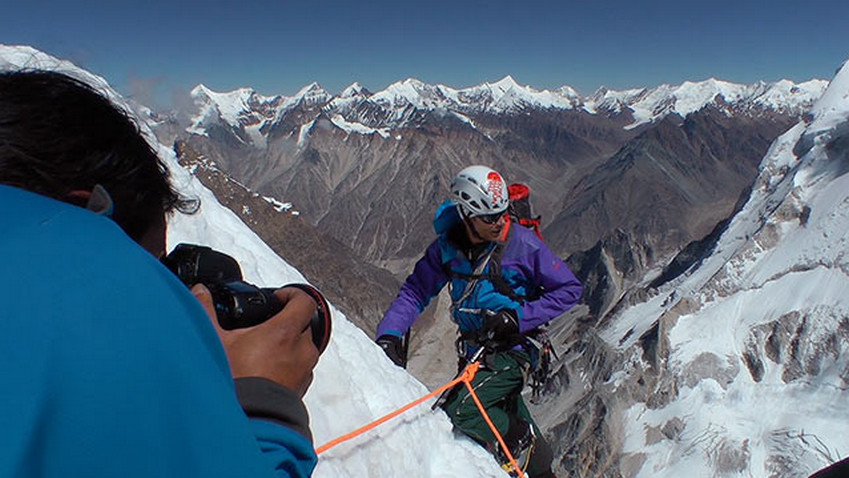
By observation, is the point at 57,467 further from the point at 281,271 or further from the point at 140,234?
the point at 281,271

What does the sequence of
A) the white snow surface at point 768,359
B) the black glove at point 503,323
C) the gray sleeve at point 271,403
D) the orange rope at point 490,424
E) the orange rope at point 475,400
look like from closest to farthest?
the gray sleeve at point 271,403, the orange rope at point 475,400, the orange rope at point 490,424, the black glove at point 503,323, the white snow surface at point 768,359

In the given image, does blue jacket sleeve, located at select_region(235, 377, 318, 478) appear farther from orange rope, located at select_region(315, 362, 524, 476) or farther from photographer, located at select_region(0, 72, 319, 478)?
orange rope, located at select_region(315, 362, 524, 476)

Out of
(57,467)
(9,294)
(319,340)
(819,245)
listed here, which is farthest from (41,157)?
(819,245)

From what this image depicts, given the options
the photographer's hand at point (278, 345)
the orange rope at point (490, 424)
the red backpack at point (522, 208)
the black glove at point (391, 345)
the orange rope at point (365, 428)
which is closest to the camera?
the photographer's hand at point (278, 345)

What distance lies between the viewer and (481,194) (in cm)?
588

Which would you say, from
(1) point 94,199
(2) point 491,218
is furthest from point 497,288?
(1) point 94,199

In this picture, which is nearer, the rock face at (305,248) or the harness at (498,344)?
the harness at (498,344)

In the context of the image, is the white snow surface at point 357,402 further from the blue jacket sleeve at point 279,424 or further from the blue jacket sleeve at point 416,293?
the blue jacket sleeve at point 279,424

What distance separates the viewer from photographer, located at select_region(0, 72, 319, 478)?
3.15 feet

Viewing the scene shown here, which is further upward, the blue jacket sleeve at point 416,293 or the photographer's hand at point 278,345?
the photographer's hand at point 278,345

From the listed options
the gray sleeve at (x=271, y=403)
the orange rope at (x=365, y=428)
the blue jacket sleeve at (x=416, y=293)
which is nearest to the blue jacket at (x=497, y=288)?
the blue jacket sleeve at (x=416, y=293)

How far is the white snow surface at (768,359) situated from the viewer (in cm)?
3700

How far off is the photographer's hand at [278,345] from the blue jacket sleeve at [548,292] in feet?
13.8

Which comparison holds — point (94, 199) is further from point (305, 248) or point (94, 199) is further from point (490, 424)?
point (305, 248)
